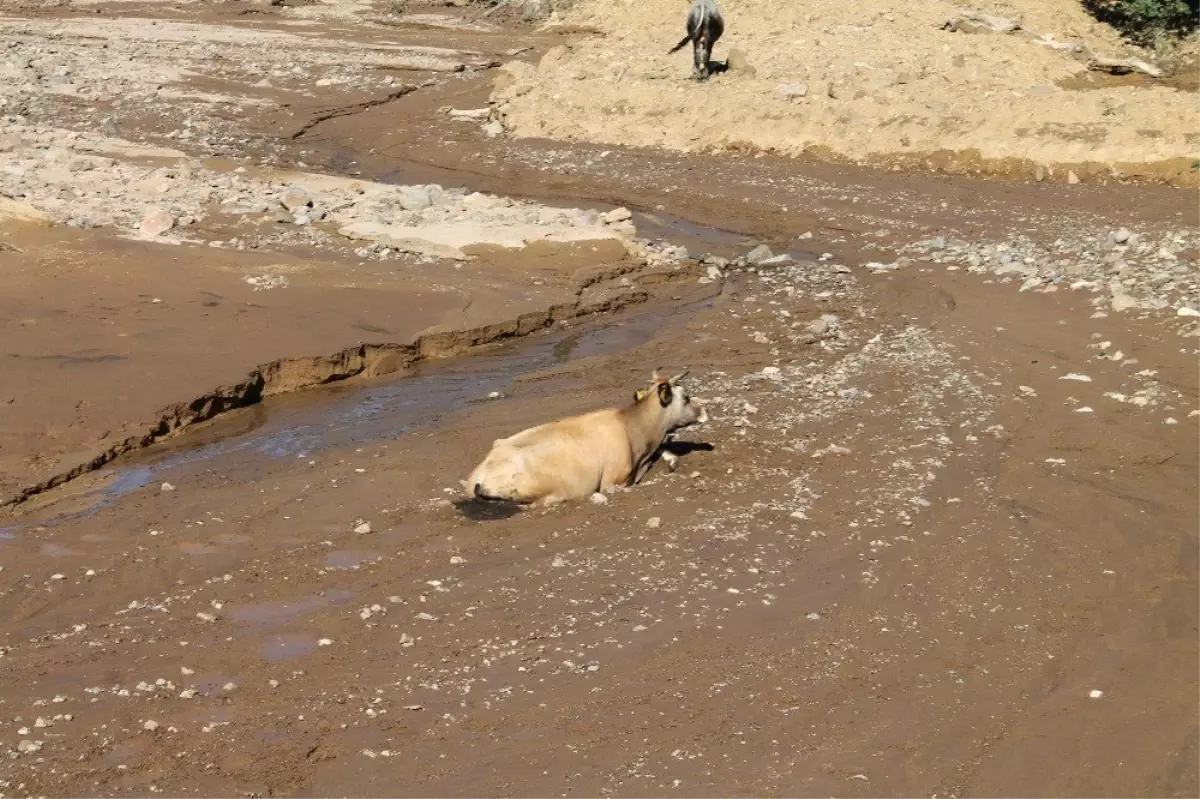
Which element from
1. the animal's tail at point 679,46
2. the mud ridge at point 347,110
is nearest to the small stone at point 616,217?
the mud ridge at point 347,110

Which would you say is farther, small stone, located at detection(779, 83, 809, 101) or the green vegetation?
the green vegetation

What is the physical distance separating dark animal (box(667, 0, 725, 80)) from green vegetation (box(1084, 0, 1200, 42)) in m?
8.41

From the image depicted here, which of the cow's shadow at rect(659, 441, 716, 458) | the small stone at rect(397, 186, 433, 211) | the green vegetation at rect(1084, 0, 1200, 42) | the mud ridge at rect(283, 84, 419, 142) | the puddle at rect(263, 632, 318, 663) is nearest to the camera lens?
the puddle at rect(263, 632, 318, 663)

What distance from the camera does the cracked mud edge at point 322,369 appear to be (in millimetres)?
11391

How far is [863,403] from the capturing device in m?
12.0

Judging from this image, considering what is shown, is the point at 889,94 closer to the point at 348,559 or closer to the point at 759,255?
the point at 759,255

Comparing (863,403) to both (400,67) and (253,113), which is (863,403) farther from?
(400,67)

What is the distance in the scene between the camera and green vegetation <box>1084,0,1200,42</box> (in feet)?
87.1

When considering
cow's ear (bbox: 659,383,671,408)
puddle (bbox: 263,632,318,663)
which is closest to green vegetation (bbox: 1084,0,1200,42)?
cow's ear (bbox: 659,383,671,408)

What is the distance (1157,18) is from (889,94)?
7555 millimetres

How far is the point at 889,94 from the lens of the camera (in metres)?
22.9

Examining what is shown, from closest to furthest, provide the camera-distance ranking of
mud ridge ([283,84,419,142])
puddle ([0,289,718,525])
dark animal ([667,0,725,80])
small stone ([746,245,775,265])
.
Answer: puddle ([0,289,718,525]), small stone ([746,245,775,265]), mud ridge ([283,84,419,142]), dark animal ([667,0,725,80])

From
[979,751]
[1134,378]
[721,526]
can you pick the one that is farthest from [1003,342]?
[979,751]

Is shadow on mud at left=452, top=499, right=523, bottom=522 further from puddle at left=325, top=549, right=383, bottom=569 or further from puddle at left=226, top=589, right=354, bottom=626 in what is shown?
puddle at left=226, top=589, right=354, bottom=626
